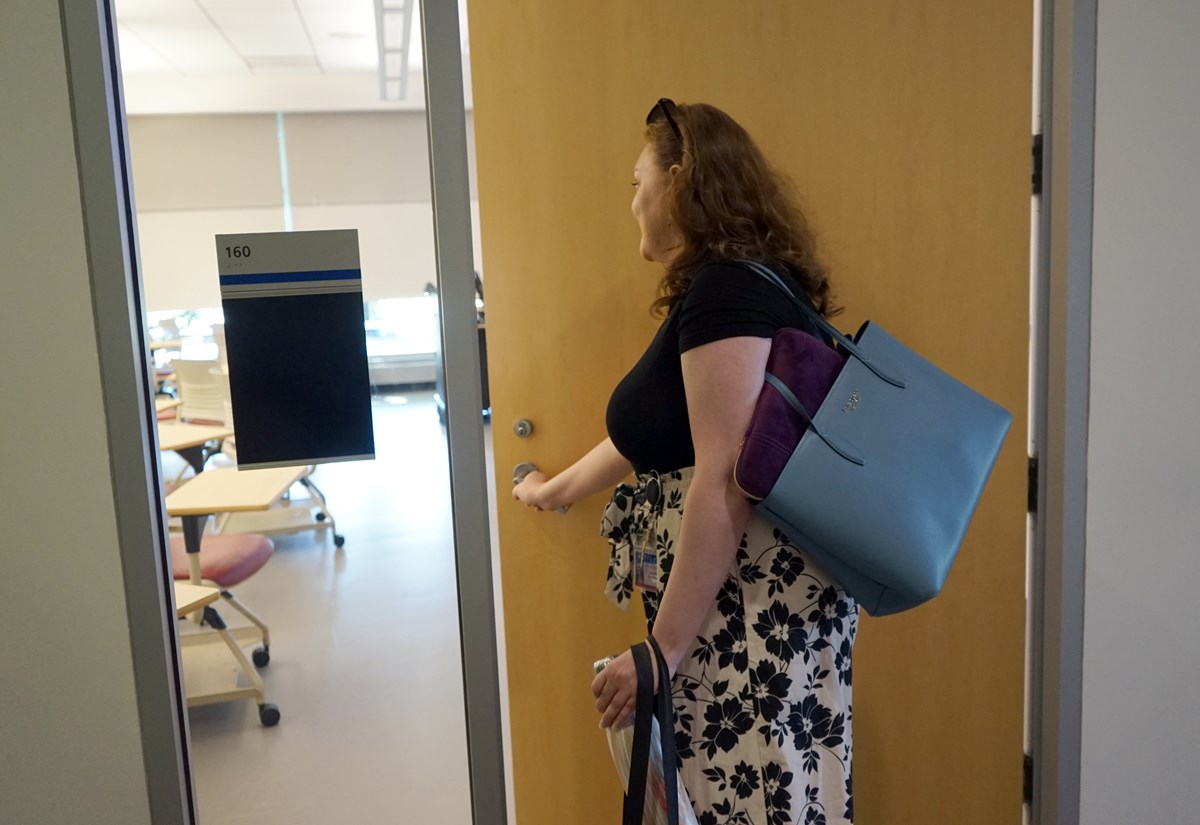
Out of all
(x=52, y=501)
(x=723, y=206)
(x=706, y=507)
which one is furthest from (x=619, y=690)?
(x=52, y=501)

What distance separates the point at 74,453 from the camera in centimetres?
148

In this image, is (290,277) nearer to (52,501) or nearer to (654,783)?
(52,501)

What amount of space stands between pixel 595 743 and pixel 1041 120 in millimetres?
1460

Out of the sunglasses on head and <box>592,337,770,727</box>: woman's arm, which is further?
the sunglasses on head

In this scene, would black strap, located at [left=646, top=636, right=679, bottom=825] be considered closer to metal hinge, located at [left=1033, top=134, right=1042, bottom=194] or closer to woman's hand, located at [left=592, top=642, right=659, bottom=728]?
woman's hand, located at [left=592, top=642, right=659, bottom=728]

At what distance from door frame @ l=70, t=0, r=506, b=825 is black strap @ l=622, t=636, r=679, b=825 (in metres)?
0.54

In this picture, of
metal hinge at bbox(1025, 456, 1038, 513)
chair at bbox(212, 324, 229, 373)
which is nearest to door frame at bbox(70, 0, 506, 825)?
chair at bbox(212, 324, 229, 373)

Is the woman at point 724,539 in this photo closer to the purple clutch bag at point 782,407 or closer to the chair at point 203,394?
the purple clutch bag at point 782,407

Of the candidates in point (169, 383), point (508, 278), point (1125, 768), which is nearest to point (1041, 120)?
point (508, 278)

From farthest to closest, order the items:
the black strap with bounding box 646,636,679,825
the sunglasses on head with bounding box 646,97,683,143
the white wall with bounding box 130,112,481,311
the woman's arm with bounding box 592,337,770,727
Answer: the white wall with bounding box 130,112,481,311 → the sunglasses on head with bounding box 646,97,683,143 → the woman's arm with bounding box 592,337,770,727 → the black strap with bounding box 646,636,679,825

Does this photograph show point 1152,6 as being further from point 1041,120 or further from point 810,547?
point 810,547

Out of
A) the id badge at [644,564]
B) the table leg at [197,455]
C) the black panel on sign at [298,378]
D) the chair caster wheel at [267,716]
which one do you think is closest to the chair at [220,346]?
the black panel on sign at [298,378]

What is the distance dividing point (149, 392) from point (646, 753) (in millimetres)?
975

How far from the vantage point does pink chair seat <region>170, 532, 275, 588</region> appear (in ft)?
5.28
